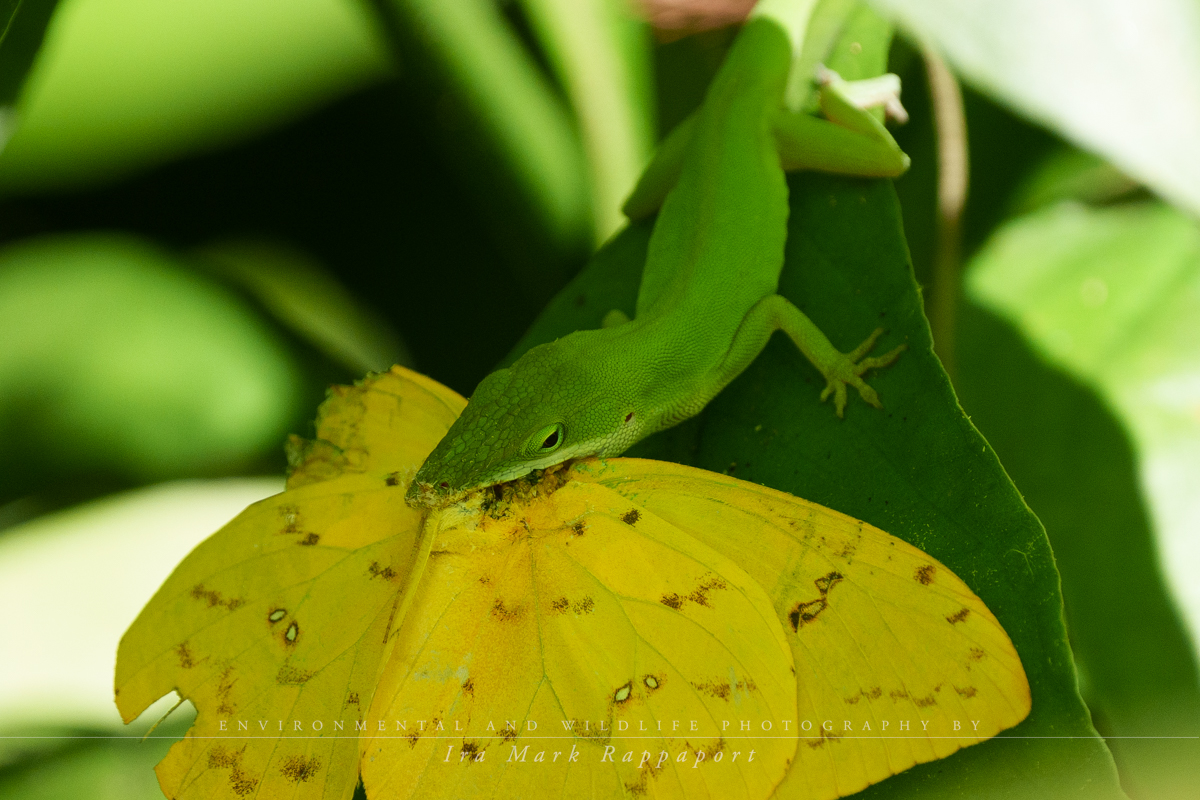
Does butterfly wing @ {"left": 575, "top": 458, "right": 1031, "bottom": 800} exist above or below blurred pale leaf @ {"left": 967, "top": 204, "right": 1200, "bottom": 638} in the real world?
above

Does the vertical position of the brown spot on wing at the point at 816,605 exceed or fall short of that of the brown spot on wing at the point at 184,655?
it falls short

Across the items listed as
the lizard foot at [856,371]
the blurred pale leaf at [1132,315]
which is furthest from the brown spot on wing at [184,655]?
the blurred pale leaf at [1132,315]

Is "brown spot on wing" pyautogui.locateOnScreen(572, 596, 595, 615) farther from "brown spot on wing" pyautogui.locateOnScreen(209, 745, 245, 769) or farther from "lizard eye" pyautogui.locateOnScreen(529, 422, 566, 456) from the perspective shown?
"brown spot on wing" pyautogui.locateOnScreen(209, 745, 245, 769)

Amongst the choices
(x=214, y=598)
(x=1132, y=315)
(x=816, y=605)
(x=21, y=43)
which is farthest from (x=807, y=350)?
(x=21, y=43)

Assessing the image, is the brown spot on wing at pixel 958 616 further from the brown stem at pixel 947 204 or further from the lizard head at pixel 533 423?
the brown stem at pixel 947 204

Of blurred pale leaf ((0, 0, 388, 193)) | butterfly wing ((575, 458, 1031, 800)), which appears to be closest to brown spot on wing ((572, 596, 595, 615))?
butterfly wing ((575, 458, 1031, 800))

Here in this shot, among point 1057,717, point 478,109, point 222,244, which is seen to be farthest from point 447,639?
point 222,244
